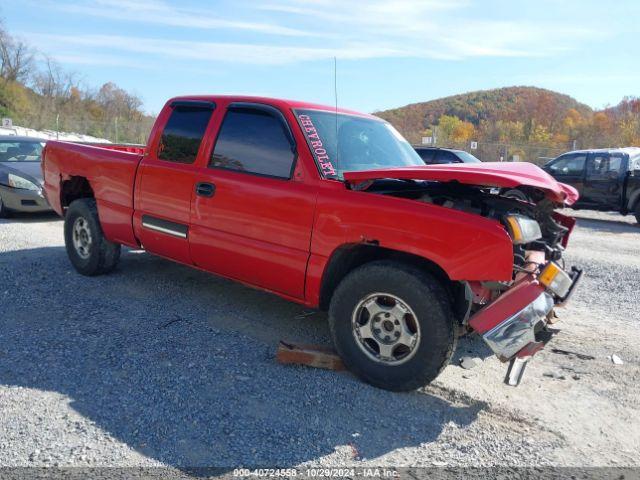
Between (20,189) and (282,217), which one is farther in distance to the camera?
(20,189)

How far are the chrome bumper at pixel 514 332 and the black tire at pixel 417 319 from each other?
10.9 inches

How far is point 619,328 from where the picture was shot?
16.4ft

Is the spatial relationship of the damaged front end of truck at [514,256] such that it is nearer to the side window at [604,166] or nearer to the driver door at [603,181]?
the driver door at [603,181]

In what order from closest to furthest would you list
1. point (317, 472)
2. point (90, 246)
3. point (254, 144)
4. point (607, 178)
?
point (317, 472)
point (254, 144)
point (90, 246)
point (607, 178)

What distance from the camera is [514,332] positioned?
3207 millimetres

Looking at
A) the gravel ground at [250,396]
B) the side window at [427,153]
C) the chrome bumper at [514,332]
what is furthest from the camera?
the side window at [427,153]

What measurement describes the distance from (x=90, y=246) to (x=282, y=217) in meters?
2.87

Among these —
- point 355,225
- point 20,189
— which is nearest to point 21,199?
point 20,189

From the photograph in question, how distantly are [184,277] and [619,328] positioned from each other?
446 cm

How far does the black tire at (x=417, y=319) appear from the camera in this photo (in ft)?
11.0

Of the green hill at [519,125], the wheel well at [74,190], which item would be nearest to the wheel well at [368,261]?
the wheel well at [74,190]

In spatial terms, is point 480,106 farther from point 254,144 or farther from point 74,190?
point 254,144

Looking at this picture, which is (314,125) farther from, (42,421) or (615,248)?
(615,248)

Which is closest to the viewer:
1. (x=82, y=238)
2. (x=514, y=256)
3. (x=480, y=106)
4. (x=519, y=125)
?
(x=514, y=256)
